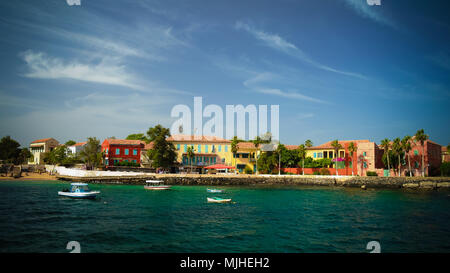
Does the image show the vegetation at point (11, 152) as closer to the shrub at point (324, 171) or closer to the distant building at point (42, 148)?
the distant building at point (42, 148)

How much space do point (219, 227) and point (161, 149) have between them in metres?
40.9

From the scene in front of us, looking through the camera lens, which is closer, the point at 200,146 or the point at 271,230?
the point at 271,230

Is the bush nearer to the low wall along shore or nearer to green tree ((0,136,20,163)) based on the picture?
the low wall along shore

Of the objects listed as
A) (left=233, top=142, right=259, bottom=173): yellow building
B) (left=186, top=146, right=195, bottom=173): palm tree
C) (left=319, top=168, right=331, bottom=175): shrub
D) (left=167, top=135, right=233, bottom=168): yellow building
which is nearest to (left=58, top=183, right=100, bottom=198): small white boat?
(left=186, top=146, right=195, bottom=173): palm tree

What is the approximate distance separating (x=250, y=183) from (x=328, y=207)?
1105 inches

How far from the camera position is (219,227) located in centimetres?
1858

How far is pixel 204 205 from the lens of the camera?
92.2ft

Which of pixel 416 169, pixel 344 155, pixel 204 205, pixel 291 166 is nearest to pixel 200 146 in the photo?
pixel 291 166

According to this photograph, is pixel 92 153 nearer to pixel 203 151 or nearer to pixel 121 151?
pixel 121 151

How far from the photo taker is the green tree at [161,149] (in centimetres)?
5697

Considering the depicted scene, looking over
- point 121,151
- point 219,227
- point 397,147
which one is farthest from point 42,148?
point 397,147

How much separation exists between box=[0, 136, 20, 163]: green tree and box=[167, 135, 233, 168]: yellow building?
4904 cm

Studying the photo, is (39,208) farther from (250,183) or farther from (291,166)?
(291,166)

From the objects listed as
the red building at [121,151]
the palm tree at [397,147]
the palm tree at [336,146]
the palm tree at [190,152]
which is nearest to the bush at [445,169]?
the palm tree at [397,147]
